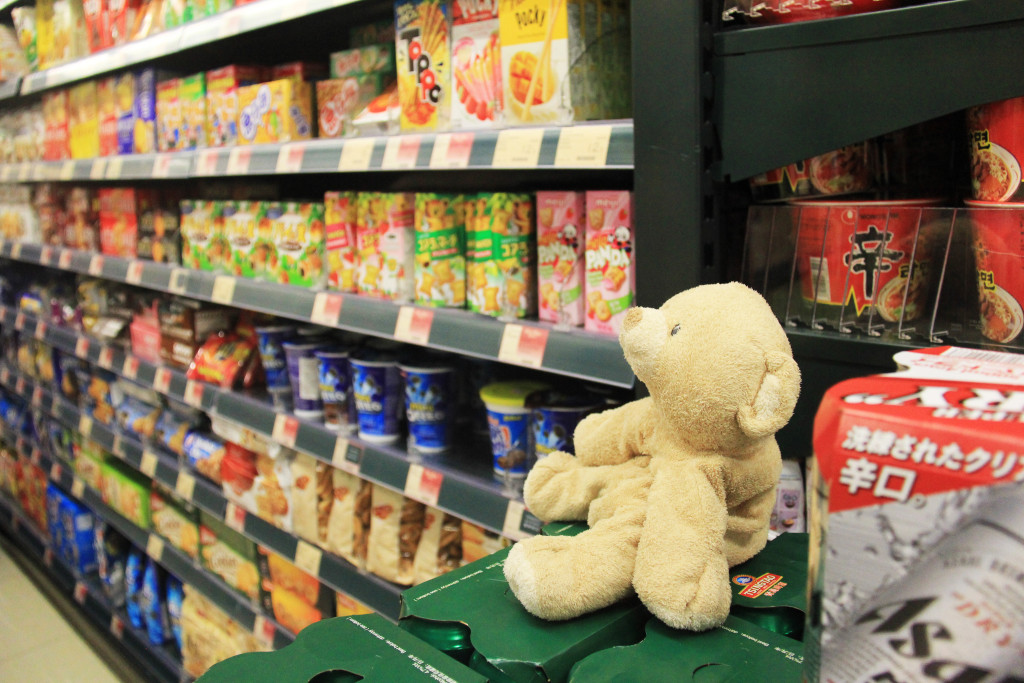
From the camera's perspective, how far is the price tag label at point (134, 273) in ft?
8.63

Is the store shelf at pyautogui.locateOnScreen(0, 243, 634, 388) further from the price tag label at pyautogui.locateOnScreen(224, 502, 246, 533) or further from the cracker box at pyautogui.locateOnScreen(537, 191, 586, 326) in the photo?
the price tag label at pyautogui.locateOnScreen(224, 502, 246, 533)

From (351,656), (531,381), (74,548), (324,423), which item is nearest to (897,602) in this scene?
(351,656)

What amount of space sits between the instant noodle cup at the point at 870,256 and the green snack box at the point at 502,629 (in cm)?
48

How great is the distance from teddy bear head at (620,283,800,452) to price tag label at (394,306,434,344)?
83cm

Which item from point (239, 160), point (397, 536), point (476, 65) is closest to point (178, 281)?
point (239, 160)

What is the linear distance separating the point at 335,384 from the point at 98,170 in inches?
57.2

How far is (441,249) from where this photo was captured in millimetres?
1654

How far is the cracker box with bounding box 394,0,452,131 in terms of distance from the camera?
5.18 ft

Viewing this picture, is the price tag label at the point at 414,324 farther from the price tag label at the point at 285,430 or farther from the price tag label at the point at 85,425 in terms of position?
the price tag label at the point at 85,425

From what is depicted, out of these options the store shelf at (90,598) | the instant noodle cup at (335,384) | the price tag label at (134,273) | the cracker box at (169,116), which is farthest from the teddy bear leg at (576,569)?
the store shelf at (90,598)

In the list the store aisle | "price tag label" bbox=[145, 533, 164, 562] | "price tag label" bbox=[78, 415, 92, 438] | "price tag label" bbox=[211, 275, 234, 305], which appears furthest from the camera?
"price tag label" bbox=[78, 415, 92, 438]

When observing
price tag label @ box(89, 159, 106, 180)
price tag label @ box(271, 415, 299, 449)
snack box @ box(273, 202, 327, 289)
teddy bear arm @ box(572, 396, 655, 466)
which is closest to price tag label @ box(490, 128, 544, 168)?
teddy bear arm @ box(572, 396, 655, 466)

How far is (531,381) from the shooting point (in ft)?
5.40

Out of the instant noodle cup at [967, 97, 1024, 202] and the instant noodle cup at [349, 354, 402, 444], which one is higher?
the instant noodle cup at [967, 97, 1024, 202]
